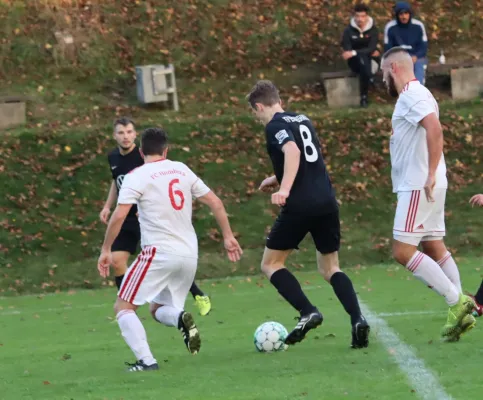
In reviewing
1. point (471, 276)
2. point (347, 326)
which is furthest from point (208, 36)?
point (347, 326)

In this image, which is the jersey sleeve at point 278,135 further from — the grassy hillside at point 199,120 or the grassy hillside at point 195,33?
the grassy hillside at point 195,33

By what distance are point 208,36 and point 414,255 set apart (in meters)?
16.2

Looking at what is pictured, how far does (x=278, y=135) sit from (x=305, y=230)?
2.63 feet

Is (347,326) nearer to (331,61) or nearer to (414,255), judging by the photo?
(414,255)

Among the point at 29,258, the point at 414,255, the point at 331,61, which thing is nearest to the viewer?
the point at 414,255

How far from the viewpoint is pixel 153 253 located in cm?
832

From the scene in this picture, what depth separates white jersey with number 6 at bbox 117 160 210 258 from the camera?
327 inches

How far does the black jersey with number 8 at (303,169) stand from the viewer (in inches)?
345

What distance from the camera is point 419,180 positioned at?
8.84 metres

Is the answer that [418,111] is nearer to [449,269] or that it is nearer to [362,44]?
[449,269]

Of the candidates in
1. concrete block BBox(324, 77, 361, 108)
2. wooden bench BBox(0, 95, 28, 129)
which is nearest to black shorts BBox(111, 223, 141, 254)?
wooden bench BBox(0, 95, 28, 129)

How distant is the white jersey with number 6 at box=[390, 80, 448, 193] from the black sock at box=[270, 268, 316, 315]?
110cm

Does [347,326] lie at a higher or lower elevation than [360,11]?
lower

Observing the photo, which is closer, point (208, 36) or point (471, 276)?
point (471, 276)
